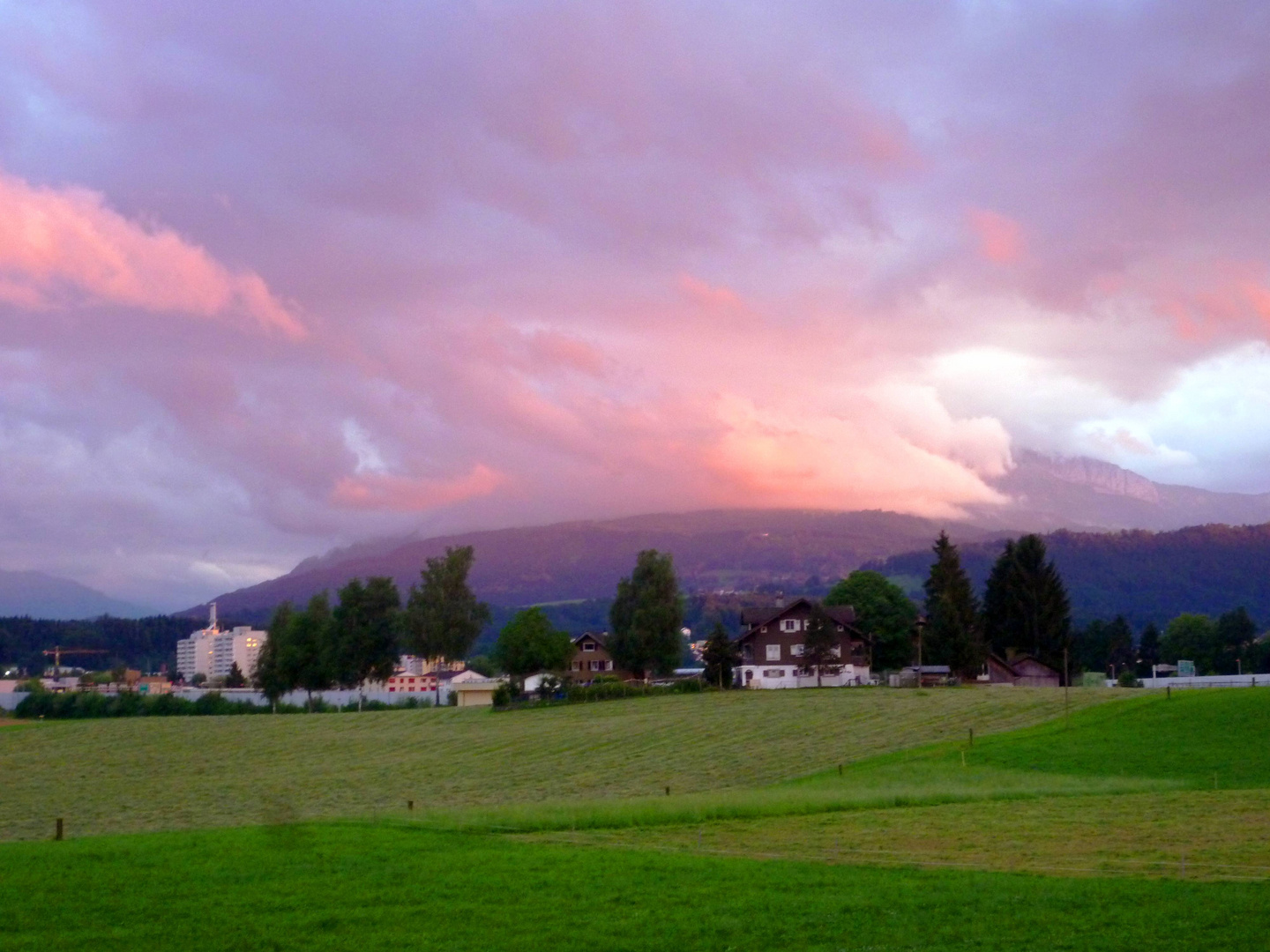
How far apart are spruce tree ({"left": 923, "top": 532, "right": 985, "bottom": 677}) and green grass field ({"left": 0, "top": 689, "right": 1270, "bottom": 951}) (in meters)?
32.6

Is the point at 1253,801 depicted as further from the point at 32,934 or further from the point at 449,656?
the point at 449,656

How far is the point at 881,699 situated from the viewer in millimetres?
84750

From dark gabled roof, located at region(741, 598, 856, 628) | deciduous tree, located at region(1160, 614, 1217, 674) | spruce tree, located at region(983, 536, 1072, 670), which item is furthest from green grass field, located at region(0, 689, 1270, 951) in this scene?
deciduous tree, located at region(1160, 614, 1217, 674)

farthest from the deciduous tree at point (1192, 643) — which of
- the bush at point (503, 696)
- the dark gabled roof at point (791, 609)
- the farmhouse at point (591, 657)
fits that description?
the bush at point (503, 696)

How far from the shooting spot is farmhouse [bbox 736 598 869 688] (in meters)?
114

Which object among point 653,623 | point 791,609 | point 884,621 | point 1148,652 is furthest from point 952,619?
point 1148,652

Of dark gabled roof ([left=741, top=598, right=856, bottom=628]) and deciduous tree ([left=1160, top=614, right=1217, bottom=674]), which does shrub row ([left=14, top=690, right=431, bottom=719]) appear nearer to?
dark gabled roof ([left=741, top=598, right=856, bottom=628])

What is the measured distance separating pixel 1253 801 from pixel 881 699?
151ft

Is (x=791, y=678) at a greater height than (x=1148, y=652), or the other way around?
(x=791, y=678)

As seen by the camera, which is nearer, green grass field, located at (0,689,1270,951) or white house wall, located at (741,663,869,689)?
green grass field, located at (0,689,1270,951)

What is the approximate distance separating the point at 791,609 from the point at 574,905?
100394mm

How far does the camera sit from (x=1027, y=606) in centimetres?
12662

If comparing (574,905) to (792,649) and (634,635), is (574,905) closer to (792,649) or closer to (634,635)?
(792,649)

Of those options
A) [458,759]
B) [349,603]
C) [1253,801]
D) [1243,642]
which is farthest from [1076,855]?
[1243,642]
